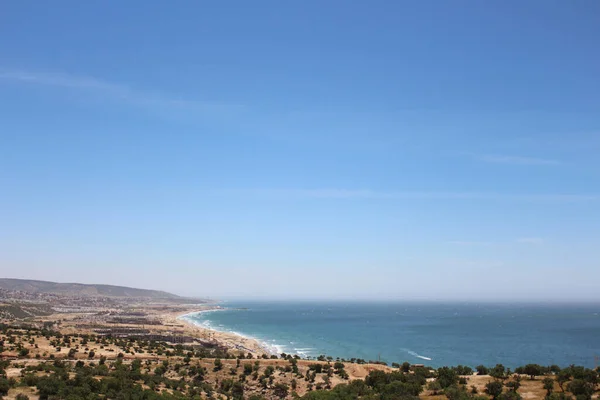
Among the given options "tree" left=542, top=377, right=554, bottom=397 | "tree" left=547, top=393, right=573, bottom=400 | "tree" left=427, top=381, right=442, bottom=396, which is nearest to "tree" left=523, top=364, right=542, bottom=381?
"tree" left=542, top=377, right=554, bottom=397

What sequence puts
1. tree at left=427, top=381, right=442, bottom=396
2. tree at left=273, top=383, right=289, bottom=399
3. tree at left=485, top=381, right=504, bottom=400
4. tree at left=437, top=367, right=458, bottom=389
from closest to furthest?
tree at left=485, top=381, right=504, bottom=400 < tree at left=427, top=381, right=442, bottom=396 < tree at left=437, top=367, right=458, bottom=389 < tree at left=273, top=383, right=289, bottom=399

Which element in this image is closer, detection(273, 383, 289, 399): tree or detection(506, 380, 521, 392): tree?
detection(506, 380, 521, 392): tree

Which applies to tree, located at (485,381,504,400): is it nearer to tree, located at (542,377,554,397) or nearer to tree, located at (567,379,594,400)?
tree, located at (542,377,554,397)

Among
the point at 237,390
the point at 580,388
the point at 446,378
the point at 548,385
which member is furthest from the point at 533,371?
the point at 237,390

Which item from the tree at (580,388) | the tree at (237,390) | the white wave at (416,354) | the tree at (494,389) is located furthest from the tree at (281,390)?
the white wave at (416,354)

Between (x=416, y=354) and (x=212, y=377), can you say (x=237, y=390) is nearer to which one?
(x=212, y=377)

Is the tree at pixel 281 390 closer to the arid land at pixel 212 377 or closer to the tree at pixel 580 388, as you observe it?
the arid land at pixel 212 377

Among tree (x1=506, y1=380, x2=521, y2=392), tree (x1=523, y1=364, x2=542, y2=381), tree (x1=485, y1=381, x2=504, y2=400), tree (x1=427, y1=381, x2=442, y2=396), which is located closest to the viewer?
tree (x1=485, y1=381, x2=504, y2=400)

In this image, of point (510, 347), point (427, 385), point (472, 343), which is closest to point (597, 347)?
point (510, 347)
